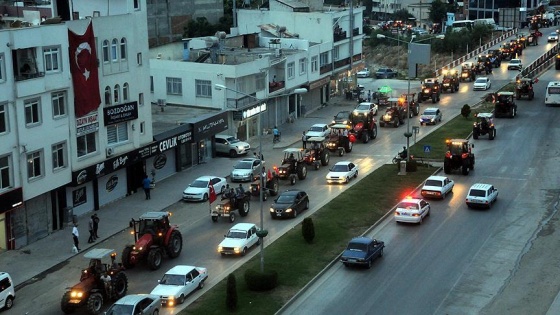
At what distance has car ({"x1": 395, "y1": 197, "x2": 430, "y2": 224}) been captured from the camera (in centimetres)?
5522

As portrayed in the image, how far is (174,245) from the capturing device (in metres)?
49.6

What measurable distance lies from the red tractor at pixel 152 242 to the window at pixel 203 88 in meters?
32.1

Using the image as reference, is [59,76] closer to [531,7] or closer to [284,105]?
[284,105]

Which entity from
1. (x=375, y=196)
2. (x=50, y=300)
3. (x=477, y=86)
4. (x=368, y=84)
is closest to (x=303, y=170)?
(x=375, y=196)

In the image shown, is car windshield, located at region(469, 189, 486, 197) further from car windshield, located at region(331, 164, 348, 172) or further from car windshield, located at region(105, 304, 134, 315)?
car windshield, located at region(105, 304, 134, 315)

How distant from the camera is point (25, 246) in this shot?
52.7m

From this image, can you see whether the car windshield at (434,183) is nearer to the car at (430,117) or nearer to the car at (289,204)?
the car at (289,204)

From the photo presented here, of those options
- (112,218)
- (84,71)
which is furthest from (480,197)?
(84,71)

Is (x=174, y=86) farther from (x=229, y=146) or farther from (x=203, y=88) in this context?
(x=229, y=146)

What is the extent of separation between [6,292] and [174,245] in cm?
968

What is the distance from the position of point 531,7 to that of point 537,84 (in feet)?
267

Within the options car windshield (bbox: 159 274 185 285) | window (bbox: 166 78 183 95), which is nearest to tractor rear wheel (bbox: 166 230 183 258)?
car windshield (bbox: 159 274 185 285)

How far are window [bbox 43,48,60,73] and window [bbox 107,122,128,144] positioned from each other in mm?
7743

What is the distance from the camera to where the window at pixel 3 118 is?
168ft
